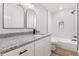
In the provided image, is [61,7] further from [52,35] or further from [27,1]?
[27,1]

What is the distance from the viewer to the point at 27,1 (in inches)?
50.4

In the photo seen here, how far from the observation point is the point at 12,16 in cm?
104

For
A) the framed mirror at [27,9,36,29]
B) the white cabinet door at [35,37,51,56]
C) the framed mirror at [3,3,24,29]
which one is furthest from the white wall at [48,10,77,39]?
the framed mirror at [3,3,24,29]

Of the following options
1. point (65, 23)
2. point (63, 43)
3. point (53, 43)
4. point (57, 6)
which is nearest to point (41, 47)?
point (53, 43)

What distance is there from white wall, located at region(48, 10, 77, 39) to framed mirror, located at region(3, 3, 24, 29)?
54 cm

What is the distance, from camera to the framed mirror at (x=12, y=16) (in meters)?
0.94

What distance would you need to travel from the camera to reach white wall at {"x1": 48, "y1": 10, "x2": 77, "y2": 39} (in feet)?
3.82

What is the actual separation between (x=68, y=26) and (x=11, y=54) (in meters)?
1.04

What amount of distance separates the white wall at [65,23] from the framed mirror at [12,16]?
54cm

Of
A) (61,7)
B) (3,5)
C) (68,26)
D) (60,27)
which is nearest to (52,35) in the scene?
(60,27)

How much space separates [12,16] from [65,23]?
92 cm

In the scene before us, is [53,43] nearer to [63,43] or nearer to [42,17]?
[63,43]

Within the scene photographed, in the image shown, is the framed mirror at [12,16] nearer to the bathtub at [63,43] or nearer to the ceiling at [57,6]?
the ceiling at [57,6]

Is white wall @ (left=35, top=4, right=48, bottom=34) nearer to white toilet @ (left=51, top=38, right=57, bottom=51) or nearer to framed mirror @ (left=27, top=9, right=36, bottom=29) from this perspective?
framed mirror @ (left=27, top=9, right=36, bottom=29)
